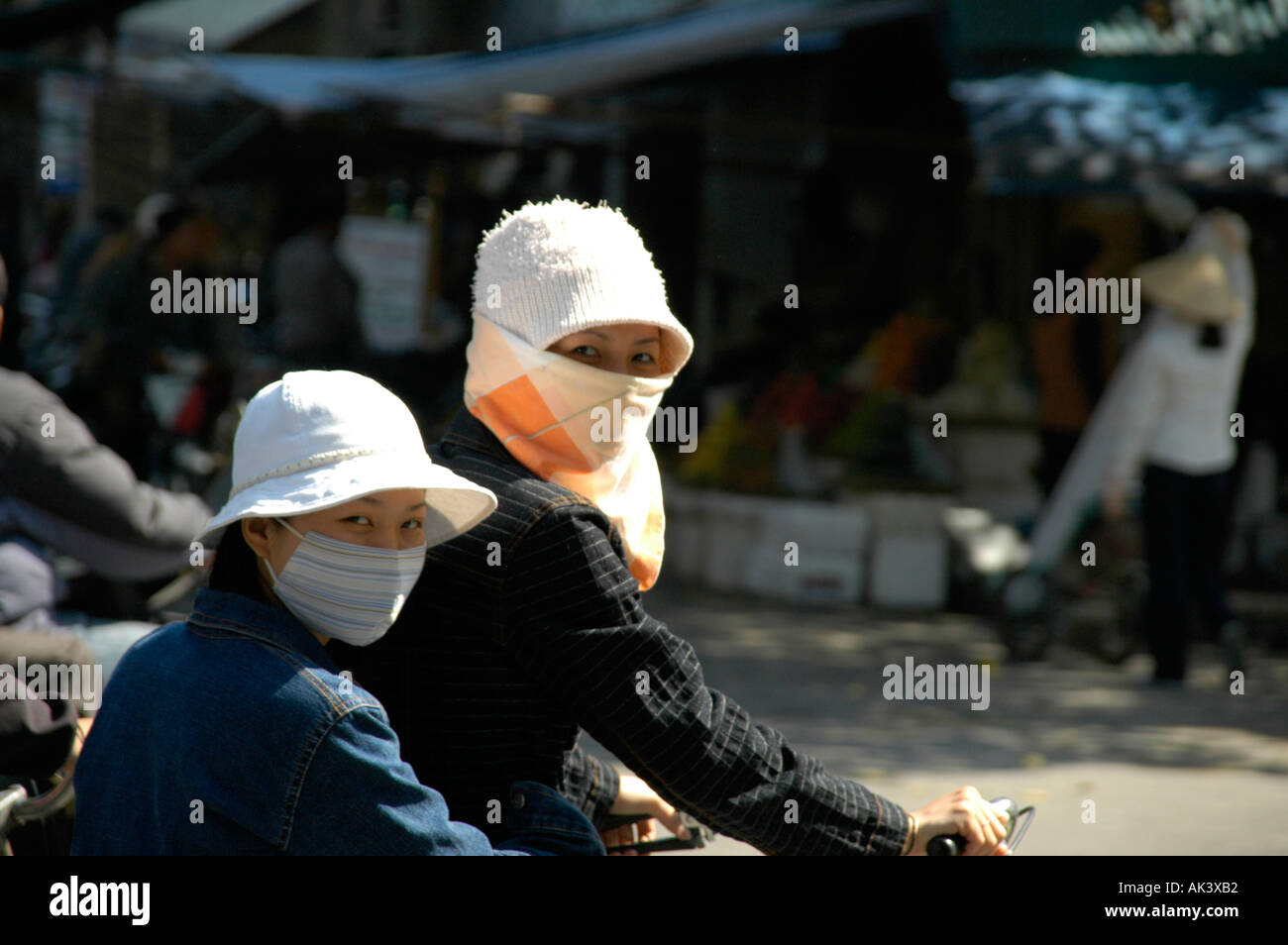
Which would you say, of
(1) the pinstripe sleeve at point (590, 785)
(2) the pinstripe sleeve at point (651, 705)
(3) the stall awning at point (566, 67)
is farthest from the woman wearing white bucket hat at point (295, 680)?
(3) the stall awning at point (566, 67)

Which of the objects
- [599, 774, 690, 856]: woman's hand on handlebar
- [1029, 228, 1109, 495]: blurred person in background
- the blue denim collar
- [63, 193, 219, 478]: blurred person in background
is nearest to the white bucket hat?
the blue denim collar

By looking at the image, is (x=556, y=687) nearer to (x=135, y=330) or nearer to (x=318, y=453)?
(x=318, y=453)

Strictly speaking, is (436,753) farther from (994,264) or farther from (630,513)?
(994,264)

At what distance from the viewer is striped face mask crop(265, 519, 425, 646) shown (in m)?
2.19

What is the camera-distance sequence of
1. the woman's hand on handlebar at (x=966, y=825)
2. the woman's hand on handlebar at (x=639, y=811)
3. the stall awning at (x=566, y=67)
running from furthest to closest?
the stall awning at (x=566, y=67)
the woman's hand on handlebar at (x=639, y=811)
the woman's hand on handlebar at (x=966, y=825)

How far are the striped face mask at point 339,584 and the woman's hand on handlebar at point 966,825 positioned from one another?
2.92 feet

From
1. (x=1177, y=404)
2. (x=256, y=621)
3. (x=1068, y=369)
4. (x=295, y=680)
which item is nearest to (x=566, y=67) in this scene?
(x=1068, y=369)

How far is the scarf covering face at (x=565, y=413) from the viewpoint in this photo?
8.17ft

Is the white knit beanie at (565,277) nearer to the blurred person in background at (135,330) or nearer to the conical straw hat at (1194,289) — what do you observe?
the blurred person in background at (135,330)

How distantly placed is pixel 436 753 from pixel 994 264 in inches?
408

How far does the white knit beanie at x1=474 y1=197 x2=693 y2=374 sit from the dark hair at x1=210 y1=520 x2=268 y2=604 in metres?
0.57

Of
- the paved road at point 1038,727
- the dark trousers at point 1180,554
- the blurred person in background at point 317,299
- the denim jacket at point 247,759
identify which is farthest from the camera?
the blurred person in background at point 317,299

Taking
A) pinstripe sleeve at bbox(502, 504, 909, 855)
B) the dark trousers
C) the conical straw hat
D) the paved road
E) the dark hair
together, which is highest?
the conical straw hat

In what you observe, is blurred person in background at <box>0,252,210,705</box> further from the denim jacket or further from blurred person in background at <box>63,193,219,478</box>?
blurred person in background at <box>63,193,219,478</box>
